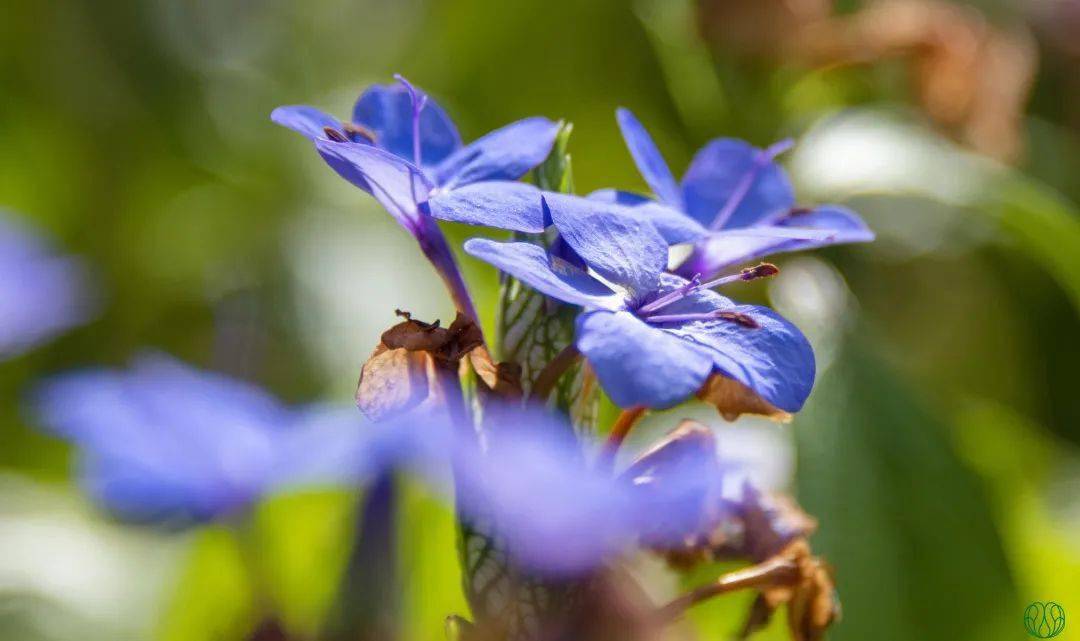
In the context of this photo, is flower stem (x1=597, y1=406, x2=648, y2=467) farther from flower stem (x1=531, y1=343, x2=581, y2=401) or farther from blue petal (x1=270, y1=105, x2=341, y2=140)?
blue petal (x1=270, y1=105, x2=341, y2=140)

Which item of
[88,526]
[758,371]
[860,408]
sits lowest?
[860,408]

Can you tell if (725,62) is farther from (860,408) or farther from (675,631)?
(675,631)

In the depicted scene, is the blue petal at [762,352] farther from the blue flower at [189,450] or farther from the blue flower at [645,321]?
the blue flower at [189,450]

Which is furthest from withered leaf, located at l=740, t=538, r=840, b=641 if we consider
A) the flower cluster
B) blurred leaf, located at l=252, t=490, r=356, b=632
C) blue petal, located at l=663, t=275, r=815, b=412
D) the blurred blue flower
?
the blurred blue flower

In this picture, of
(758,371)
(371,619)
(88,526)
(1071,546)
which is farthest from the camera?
(88,526)

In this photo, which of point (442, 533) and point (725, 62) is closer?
point (442, 533)

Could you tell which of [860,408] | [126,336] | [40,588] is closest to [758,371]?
[860,408]

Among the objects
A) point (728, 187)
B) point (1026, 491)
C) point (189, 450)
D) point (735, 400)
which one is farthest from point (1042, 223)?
point (189, 450)
